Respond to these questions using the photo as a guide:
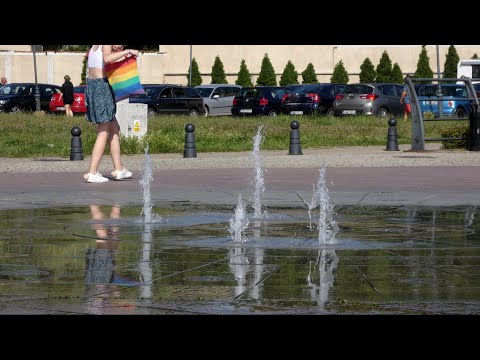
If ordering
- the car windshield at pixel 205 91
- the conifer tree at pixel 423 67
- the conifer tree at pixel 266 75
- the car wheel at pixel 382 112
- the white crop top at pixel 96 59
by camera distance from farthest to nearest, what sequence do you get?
the conifer tree at pixel 266 75 → the conifer tree at pixel 423 67 → the car windshield at pixel 205 91 → the car wheel at pixel 382 112 → the white crop top at pixel 96 59

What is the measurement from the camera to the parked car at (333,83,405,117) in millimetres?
44375

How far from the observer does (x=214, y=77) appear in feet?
219

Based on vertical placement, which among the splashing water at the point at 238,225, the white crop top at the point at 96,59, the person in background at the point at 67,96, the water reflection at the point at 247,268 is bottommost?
the water reflection at the point at 247,268

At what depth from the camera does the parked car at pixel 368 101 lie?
44375 mm

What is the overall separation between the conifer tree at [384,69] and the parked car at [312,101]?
17.3 metres

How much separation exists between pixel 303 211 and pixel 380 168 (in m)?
6.29

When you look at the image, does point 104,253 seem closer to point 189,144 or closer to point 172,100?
point 189,144

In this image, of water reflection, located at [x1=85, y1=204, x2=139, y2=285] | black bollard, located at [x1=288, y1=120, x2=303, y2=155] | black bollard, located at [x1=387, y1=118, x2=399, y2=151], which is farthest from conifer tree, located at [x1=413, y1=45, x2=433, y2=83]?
water reflection, located at [x1=85, y1=204, x2=139, y2=285]

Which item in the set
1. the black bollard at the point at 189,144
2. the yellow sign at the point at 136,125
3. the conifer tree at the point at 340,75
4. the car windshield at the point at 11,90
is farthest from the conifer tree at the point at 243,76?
the black bollard at the point at 189,144

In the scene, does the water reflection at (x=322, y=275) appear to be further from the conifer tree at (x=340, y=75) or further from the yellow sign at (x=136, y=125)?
the conifer tree at (x=340, y=75)
